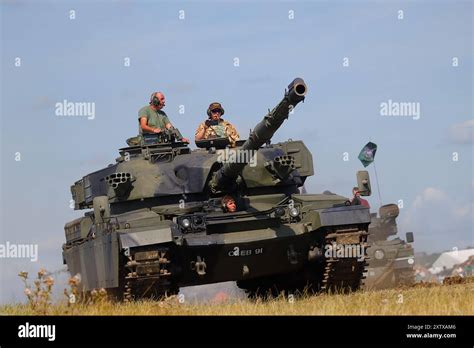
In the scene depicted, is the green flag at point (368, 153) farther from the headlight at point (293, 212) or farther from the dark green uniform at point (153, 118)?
the headlight at point (293, 212)

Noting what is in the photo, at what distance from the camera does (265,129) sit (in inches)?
674

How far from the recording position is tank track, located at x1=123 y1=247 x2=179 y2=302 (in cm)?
1744

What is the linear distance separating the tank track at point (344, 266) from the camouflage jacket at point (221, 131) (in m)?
3.04

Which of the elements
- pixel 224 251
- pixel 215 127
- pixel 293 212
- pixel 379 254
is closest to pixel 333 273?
pixel 293 212

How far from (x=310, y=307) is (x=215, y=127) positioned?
6.24 m

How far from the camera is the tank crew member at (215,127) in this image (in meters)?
20.7

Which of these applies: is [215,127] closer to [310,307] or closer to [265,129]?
[265,129]

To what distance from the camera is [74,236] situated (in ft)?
69.3

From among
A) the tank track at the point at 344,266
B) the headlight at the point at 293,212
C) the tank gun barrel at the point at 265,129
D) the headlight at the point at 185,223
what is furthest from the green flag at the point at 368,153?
the headlight at the point at 185,223

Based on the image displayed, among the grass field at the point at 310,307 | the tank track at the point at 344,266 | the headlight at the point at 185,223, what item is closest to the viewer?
the grass field at the point at 310,307

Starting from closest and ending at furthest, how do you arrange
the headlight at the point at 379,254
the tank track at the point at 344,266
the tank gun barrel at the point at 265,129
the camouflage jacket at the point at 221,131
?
the tank gun barrel at the point at 265,129 → the tank track at the point at 344,266 → the camouflage jacket at the point at 221,131 → the headlight at the point at 379,254

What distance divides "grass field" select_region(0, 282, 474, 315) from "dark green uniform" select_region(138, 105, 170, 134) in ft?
14.8
